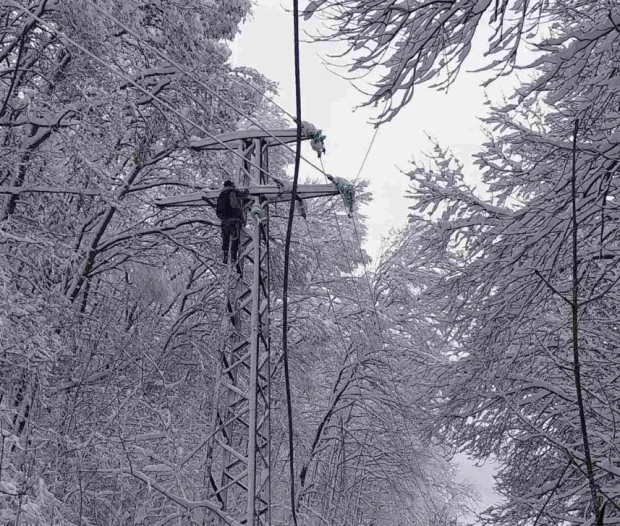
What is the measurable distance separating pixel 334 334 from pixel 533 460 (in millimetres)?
5074

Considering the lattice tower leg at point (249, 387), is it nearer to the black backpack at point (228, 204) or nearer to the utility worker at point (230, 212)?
the utility worker at point (230, 212)

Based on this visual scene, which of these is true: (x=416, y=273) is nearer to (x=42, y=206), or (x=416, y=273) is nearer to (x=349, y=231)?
(x=349, y=231)

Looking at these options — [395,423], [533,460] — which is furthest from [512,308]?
[395,423]

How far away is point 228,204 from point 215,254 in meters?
4.14

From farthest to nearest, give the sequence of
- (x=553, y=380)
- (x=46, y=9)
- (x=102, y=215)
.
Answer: (x=102, y=215), (x=553, y=380), (x=46, y=9)

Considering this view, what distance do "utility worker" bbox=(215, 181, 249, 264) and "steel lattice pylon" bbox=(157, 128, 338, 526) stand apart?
0.30 feet

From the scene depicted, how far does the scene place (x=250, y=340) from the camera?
534 centimetres

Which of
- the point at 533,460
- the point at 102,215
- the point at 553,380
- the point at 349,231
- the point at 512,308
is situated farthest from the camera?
the point at 349,231

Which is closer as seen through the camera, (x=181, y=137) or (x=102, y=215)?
(x=181, y=137)

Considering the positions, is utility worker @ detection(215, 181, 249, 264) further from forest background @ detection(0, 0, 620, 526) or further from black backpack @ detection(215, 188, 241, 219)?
forest background @ detection(0, 0, 620, 526)

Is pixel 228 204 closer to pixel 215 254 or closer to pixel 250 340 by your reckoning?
pixel 250 340

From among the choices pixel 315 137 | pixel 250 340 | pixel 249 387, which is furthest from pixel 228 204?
pixel 249 387

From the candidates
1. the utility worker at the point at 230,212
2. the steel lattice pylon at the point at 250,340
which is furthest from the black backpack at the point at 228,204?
the steel lattice pylon at the point at 250,340

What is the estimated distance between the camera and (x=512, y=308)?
556cm
